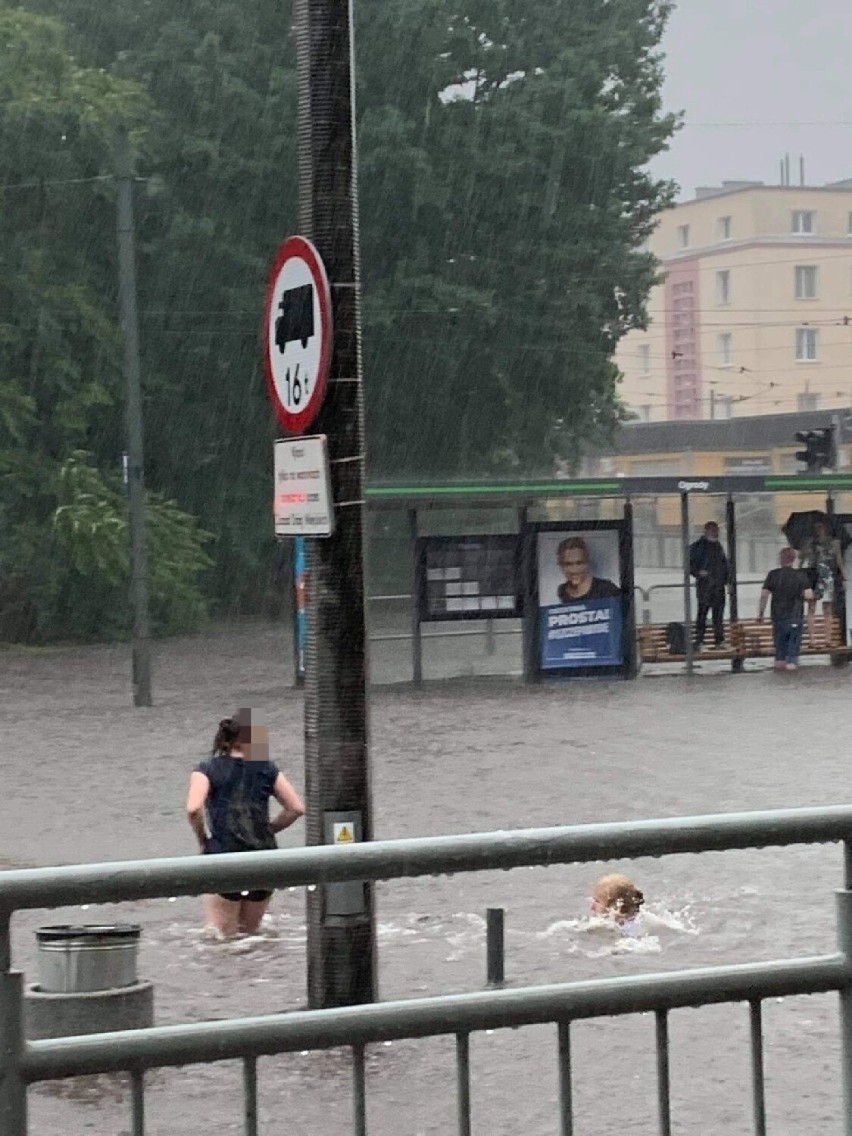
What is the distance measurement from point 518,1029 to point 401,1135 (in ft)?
1.89

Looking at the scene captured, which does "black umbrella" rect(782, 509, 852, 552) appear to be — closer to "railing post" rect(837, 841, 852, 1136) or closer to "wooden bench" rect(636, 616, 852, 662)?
"wooden bench" rect(636, 616, 852, 662)

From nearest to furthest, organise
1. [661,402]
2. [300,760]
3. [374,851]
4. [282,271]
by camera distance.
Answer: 1. [374,851]
2. [282,271]
3. [300,760]
4. [661,402]

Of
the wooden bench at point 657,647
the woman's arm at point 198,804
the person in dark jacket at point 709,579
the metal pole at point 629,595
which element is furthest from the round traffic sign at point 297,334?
the person in dark jacket at point 709,579

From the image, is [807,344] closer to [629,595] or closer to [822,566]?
[822,566]

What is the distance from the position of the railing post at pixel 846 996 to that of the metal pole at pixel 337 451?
3.26 m

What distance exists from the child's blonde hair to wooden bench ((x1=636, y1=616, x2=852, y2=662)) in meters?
17.0

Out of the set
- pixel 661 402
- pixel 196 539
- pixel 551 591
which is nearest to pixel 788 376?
pixel 661 402

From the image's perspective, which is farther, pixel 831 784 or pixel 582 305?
pixel 582 305

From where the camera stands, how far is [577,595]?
967 inches

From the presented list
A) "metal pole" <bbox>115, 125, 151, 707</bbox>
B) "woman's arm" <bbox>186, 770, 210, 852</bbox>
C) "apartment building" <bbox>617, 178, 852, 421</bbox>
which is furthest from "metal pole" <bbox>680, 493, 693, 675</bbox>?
"apartment building" <bbox>617, 178, 852, 421</bbox>

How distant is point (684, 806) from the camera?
13.9 m

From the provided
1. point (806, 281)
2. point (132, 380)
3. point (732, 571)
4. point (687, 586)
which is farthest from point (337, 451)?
point (806, 281)

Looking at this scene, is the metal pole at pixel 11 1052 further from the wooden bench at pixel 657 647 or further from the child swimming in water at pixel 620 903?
the wooden bench at pixel 657 647

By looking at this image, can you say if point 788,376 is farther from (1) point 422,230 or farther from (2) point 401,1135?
(2) point 401,1135
